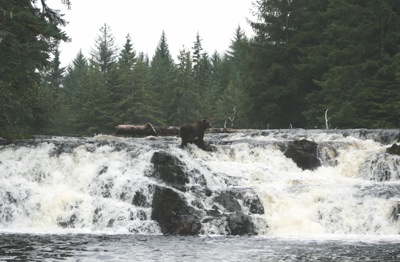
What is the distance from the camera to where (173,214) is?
598 inches

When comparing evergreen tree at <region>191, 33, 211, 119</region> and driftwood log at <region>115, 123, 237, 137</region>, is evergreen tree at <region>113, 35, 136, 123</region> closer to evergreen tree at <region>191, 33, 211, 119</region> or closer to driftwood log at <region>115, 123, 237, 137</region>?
evergreen tree at <region>191, 33, 211, 119</region>

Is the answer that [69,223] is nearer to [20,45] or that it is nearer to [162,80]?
[20,45]

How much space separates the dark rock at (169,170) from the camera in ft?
56.7

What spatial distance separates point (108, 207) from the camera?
16047mm

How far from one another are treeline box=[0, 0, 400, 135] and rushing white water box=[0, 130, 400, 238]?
452 centimetres

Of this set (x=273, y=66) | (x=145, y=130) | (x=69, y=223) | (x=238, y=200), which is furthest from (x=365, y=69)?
(x=69, y=223)

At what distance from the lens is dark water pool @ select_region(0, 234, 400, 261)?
9.89 m

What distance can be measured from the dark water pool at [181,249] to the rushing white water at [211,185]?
1739mm

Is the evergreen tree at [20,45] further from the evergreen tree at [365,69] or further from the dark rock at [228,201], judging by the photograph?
the evergreen tree at [365,69]

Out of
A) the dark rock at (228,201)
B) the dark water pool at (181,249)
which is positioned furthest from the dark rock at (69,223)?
the dark rock at (228,201)

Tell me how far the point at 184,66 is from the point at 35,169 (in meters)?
51.1

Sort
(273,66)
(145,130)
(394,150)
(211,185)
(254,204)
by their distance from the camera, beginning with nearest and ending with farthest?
1. (254,204)
2. (211,185)
3. (394,150)
4. (145,130)
5. (273,66)

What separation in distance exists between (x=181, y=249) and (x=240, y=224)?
3.99 m

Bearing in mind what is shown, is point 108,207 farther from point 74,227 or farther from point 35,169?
point 35,169
